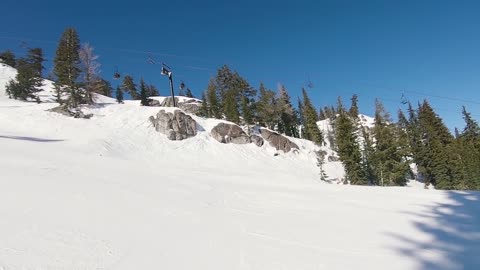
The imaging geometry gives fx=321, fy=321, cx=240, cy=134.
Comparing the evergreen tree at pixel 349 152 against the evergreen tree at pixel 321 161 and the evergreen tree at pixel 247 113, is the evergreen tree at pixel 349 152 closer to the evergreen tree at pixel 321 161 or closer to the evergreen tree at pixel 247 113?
the evergreen tree at pixel 321 161

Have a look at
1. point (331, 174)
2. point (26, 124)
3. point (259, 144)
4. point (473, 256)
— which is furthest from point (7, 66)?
point (473, 256)

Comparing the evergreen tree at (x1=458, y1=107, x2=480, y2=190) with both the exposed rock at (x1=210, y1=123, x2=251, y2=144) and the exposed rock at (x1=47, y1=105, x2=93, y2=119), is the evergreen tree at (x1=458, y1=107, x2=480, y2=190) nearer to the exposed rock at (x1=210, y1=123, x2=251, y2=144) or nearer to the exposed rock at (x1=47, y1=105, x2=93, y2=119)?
the exposed rock at (x1=210, y1=123, x2=251, y2=144)

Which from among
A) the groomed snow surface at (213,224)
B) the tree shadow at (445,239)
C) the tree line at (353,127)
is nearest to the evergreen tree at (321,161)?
the tree line at (353,127)

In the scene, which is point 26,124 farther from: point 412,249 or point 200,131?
point 412,249

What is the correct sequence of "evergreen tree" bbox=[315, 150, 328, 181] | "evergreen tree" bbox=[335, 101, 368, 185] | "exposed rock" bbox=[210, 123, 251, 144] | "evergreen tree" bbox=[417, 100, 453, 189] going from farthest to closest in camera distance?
"exposed rock" bbox=[210, 123, 251, 144] → "evergreen tree" bbox=[315, 150, 328, 181] → "evergreen tree" bbox=[417, 100, 453, 189] → "evergreen tree" bbox=[335, 101, 368, 185]

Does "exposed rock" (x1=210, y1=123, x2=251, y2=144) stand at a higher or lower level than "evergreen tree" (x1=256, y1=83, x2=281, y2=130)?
lower

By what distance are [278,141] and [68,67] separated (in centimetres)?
3371

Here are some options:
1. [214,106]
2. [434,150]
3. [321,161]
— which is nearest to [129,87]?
[214,106]

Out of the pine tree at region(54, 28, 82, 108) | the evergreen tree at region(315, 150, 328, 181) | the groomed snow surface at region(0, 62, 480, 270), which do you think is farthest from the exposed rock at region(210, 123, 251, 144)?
the groomed snow surface at region(0, 62, 480, 270)

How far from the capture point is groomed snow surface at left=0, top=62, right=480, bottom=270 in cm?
666

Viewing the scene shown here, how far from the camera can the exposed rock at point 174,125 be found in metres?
44.4

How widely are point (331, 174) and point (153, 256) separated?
49.3m

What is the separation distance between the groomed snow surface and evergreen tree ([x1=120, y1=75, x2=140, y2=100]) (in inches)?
3278

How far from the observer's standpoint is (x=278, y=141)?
54.2 m
